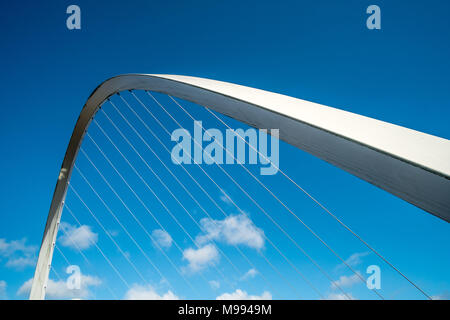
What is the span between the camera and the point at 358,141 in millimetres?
1848

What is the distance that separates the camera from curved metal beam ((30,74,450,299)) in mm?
1539

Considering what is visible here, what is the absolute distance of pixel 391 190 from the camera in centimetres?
188

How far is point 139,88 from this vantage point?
7.37m

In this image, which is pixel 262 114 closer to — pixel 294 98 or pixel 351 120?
pixel 294 98

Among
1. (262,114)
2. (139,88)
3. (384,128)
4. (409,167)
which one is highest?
(139,88)

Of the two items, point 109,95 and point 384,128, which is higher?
point 109,95

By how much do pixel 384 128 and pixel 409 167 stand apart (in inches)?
17.1

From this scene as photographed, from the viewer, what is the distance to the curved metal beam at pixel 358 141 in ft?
5.05
